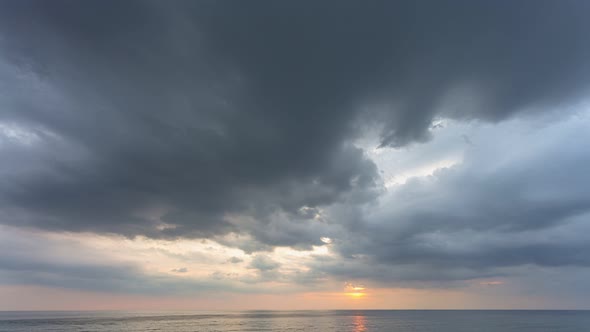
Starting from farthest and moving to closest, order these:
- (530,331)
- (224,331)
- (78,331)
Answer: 1. (530,331)
2. (224,331)
3. (78,331)

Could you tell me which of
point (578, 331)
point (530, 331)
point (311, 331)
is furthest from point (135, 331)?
point (578, 331)

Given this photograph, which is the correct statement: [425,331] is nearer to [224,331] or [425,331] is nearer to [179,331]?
[224,331]

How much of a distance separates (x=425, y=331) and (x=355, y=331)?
31610 mm

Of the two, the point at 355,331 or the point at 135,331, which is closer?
the point at 135,331

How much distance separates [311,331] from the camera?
149875 millimetres

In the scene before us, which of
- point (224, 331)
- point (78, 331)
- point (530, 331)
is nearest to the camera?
point (78, 331)

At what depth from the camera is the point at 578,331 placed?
513 ft

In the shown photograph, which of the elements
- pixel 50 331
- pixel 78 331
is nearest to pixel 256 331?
pixel 78 331

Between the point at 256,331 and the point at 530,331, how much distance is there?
127174 millimetres

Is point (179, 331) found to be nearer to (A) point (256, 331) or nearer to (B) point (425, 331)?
(A) point (256, 331)

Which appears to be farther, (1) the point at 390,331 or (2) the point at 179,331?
(1) the point at 390,331

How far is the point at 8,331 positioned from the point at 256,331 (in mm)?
105629

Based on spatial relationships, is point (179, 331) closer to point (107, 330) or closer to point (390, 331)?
point (107, 330)

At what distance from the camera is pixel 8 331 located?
481 ft
